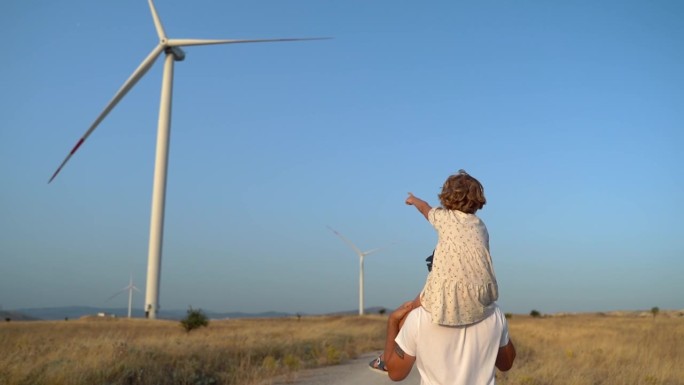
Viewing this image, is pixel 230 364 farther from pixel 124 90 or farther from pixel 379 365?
pixel 124 90

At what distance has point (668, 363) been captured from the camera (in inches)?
624

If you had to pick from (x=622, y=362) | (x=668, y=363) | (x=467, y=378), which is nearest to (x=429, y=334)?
(x=467, y=378)

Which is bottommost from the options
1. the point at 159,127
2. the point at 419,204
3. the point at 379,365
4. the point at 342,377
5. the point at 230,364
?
the point at 342,377

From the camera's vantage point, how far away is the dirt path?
14.1m

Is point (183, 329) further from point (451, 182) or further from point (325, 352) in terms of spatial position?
point (451, 182)

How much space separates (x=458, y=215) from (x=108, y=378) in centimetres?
1090

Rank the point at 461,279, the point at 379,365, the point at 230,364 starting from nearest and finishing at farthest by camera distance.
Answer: the point at 461,279 → the point at 379,365 → the point at 230,364

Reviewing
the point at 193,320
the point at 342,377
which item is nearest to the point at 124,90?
the point at 193,320

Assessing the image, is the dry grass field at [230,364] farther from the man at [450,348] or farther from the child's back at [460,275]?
the child's back at [460,275]

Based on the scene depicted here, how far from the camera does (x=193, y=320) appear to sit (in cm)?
4731

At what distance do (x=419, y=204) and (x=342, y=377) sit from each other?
12.6 m

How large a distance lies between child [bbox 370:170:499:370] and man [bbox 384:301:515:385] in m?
0.07

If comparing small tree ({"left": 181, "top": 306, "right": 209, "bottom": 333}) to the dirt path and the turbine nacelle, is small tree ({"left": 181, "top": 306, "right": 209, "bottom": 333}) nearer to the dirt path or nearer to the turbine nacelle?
the turbine nacelle

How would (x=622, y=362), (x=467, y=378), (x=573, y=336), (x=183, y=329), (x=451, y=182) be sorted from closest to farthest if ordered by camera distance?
1. (x=467, y=378)
2. (x=451, y=182)
3. (x=622, y=362)
4. (x=573, y=336)
5. (x=183, y=329)
